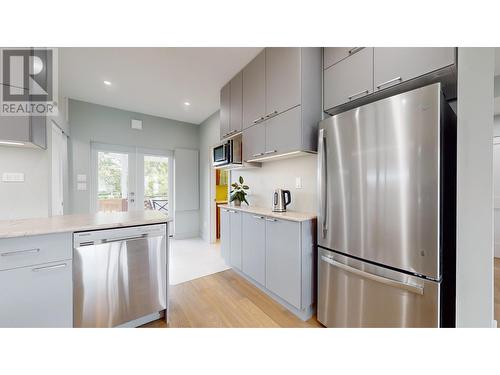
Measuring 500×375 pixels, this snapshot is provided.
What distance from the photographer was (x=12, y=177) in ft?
6.86

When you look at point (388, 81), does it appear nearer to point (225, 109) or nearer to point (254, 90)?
point (254, 90)

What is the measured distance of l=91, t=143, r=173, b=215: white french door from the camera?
371 cm

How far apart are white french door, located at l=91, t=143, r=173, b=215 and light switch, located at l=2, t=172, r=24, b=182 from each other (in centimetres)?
156

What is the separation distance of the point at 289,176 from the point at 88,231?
1907 millimetres

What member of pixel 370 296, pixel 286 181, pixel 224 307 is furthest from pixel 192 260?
pixel 370 296

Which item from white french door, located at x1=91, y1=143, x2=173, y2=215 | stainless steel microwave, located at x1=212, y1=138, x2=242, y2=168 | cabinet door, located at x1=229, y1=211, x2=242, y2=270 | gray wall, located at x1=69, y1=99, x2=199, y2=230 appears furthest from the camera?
white french door, located at x1=91, y1=143, x2=173, y2=215

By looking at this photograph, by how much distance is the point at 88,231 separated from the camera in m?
1.31

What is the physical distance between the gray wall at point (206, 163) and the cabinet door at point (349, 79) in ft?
8.37

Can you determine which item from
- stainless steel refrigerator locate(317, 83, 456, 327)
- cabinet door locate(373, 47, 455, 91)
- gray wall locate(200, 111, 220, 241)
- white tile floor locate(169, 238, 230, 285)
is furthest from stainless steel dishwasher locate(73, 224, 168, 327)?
gray wall locate(200, 111, 220, 241)

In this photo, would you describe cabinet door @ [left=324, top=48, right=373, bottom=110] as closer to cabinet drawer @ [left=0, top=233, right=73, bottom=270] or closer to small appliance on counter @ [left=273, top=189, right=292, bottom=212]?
small appliance on counter @ [left=273, top=189, right=292, bottom=212]

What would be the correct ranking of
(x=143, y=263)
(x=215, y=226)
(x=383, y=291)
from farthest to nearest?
(x=215, y=226) → (x=143, y=263) → (x=383, y=291)
